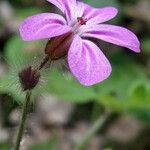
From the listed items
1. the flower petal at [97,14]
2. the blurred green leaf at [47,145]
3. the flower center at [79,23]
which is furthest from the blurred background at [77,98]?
the flower petal at [97,14]

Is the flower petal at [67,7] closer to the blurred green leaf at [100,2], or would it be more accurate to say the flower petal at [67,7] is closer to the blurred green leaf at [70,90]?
the blurred green leaf at [70,90]

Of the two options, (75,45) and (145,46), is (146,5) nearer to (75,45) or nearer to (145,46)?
(145,46)

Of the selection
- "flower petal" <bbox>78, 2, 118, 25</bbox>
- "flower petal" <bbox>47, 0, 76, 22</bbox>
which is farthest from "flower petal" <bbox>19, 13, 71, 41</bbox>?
"flower petal" <bbox>78, 2, 118, 25</bbox>

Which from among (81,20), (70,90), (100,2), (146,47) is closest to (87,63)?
(81,20)

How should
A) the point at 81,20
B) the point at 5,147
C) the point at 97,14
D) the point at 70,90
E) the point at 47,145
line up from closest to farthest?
the point at 81,20 < the point at 97,14 < the point at 5,147 < the point at 70,90 < the point at 47,145

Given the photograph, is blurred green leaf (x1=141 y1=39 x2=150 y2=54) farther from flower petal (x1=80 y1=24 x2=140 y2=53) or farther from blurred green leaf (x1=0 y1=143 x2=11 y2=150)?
flower petal (x1=80 y1=24 x2=140 y2=53)

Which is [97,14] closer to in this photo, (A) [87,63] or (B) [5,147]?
(A) [87,63]

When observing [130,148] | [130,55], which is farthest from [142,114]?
[130,55]
